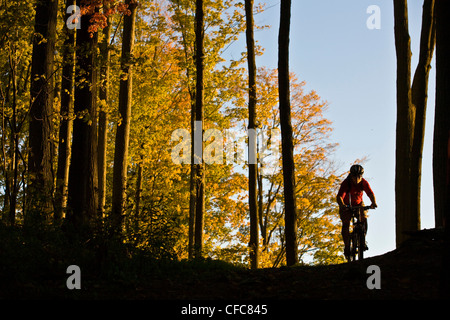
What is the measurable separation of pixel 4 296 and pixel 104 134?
11.3 meters

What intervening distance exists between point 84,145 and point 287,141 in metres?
5.42

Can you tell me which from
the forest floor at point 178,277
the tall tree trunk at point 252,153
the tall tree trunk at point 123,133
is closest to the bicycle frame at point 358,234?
the forest floor at point 178,277

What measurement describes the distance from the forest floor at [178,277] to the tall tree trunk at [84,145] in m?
1.23

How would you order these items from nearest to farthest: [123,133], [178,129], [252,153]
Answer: [123,133] → [252,153] → [178,129]

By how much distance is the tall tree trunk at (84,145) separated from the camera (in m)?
9.69

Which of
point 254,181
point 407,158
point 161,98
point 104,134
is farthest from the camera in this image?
point 161,98

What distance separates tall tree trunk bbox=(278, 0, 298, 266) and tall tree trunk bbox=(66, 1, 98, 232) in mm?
5041

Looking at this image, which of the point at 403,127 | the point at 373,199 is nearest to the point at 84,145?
the point at 373,199

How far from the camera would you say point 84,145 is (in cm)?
987

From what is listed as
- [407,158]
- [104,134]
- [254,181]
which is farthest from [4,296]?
[254,181]

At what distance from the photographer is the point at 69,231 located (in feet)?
29.2
